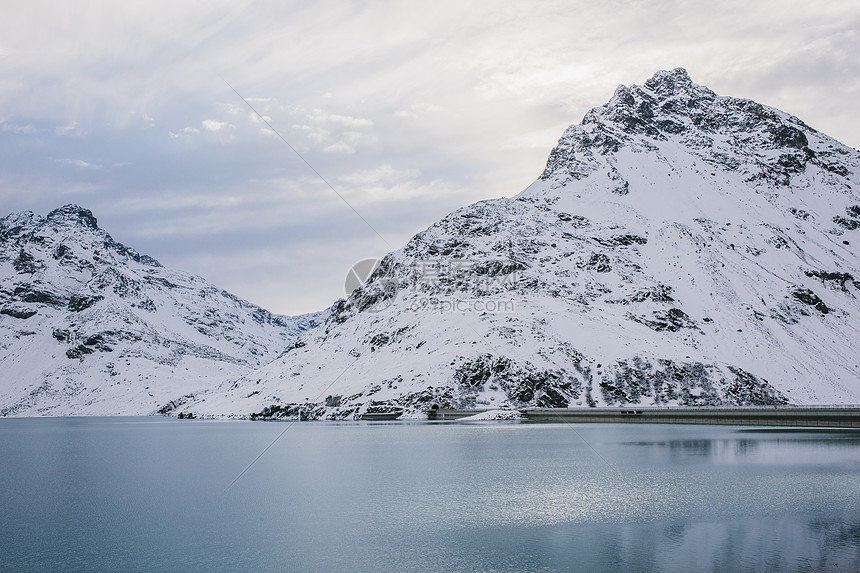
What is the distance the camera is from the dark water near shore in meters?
32.9

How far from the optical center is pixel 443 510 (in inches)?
1767

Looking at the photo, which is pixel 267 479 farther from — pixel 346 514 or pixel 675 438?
pixel 675 438

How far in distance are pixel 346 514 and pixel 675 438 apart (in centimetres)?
6753

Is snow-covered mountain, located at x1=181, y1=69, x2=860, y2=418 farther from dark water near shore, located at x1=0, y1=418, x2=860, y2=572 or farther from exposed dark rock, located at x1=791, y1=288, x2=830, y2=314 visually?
dark water near shore, located at x1=0, y1=418, x2=860, y2=572

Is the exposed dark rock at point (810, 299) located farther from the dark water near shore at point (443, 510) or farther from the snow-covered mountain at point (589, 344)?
the dark water near shore at point (443, 510)

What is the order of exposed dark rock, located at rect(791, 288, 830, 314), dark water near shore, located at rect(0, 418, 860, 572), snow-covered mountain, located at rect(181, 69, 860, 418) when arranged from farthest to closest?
exposed dark rock, located at rect(791, 288, 830, 314)
snow-covered mountain, located at rect(181, 69, 860, 418)
dark water near shore, located at rect(0, 418, 860, 572)

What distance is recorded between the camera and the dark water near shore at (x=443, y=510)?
32.9 metres

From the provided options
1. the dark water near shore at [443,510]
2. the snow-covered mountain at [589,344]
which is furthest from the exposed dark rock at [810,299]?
the dark water near shore at [443,510]

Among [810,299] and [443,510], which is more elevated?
[810,299]

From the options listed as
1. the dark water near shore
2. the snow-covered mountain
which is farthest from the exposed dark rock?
the dark water near shore

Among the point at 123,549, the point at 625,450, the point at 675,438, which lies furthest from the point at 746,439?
the point at 123,549

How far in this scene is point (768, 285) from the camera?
630ft

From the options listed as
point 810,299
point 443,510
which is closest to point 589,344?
point 810,299

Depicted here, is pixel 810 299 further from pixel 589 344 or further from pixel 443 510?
pixel 443 510
